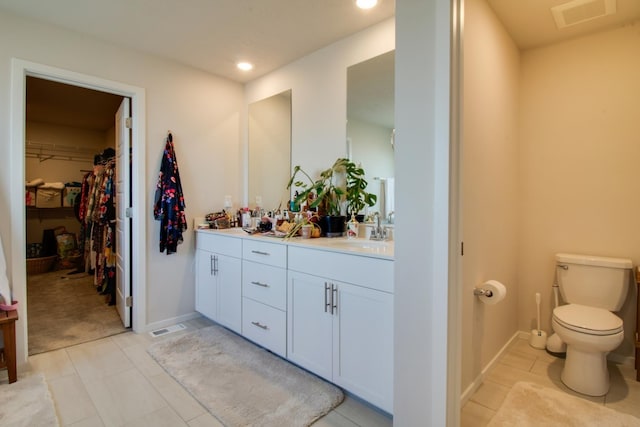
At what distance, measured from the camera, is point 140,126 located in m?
2.70

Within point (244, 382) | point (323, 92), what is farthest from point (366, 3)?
point (244, 382)

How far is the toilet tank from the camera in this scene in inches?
82.0

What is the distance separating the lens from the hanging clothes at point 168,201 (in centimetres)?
277

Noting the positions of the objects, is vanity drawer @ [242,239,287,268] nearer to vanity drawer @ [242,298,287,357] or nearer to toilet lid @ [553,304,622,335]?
vanity drawer @ [242,298,287,357]

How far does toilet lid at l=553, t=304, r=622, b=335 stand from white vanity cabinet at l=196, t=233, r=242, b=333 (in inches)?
87.2

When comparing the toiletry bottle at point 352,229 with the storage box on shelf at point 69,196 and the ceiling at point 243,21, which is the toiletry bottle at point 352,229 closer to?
the ceiling at point 243,21

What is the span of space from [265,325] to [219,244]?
863 millimetres

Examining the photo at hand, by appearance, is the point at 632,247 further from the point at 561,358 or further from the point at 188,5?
the point at 188,5

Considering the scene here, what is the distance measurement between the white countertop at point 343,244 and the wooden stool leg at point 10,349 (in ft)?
4.66

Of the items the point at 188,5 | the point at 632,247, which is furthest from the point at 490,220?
the point at 188,5

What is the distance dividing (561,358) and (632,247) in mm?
907

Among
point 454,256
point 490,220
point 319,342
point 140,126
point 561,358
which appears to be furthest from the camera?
point 140,126

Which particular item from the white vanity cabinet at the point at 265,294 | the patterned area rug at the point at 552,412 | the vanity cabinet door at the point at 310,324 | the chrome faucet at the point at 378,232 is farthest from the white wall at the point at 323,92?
the patterned area rug at the point at 552,412

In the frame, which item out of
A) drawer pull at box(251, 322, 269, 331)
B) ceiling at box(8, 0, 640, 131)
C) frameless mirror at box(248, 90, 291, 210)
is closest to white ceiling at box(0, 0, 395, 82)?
ceiling at box(8, 0, 640, 131)
